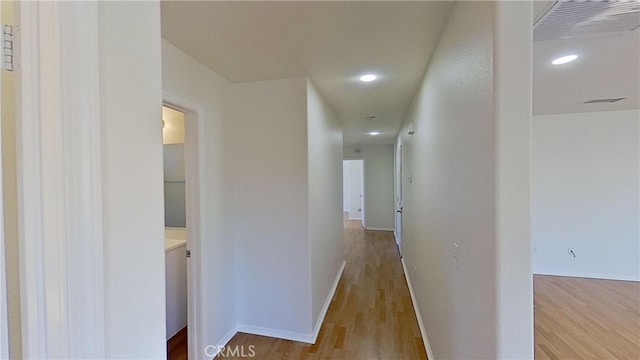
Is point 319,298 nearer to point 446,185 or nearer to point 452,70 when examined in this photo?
point 446,185

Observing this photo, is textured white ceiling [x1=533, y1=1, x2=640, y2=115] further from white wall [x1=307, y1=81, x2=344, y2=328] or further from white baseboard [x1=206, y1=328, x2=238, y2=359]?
white baseboard [x1=206, y1=328, x2=238, y2=359]

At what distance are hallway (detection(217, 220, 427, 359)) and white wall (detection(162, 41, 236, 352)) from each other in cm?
31

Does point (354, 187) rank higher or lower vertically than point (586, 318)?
higher

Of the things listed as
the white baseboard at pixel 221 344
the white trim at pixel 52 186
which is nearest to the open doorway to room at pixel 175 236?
the white baseboard at pixel 221 344

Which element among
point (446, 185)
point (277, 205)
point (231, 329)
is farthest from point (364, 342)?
point (446, 185)

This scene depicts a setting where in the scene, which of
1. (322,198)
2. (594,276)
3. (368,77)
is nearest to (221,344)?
(322,198)

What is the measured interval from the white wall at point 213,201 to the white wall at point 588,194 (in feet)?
14.4

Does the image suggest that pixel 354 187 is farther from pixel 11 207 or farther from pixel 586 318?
pixel 11 207

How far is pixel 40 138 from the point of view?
581 millimetres

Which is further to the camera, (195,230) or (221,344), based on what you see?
(221,344)

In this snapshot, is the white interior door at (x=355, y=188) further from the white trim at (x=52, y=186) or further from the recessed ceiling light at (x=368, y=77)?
the white trim at (x=52, y=186)

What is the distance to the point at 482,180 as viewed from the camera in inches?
45.2

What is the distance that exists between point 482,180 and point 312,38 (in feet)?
4.45

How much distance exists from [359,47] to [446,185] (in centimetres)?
113
